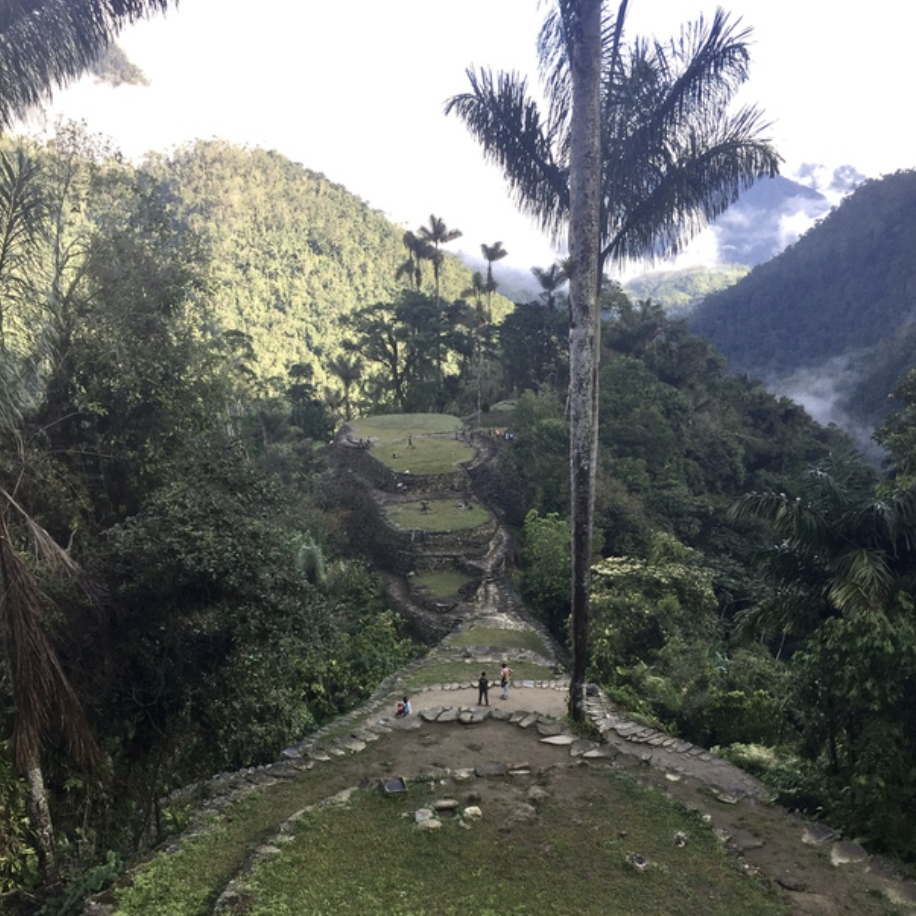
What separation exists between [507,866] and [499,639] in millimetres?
9915

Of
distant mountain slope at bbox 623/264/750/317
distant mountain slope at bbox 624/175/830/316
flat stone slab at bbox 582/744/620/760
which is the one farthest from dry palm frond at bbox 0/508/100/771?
distant mountain slope at bbox 624/175/830/316

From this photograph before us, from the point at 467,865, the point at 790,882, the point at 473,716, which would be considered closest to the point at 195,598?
the point at 467,865

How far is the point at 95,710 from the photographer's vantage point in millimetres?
7977

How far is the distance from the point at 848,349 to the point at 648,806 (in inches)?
2802

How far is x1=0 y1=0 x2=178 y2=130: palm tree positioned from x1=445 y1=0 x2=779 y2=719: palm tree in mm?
4287

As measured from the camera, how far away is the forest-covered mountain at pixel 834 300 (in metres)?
65.7

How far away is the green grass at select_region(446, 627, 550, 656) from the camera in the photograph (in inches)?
623

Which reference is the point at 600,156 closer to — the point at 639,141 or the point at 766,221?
the point at 639,141

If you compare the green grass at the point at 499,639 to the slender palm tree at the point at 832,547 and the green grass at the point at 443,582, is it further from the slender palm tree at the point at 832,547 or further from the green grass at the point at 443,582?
the slender palm tree at the point at 832,547

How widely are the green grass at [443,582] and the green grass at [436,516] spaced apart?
58.4 inches

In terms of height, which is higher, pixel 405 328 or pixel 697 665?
pixel 405 328

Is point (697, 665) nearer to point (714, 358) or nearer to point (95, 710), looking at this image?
point (95, 710)

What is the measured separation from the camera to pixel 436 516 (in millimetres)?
22406

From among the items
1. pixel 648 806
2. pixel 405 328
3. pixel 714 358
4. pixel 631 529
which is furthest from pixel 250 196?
pixel 648 806
